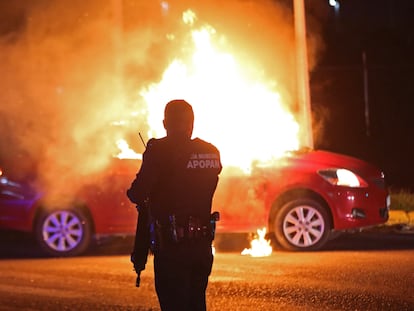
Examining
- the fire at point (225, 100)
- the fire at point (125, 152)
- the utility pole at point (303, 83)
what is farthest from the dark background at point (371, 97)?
the fire at point (125, 152)

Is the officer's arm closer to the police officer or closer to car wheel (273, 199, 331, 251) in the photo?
the police officer

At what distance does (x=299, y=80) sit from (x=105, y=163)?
387 centimetres

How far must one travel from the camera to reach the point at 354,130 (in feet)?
78.3

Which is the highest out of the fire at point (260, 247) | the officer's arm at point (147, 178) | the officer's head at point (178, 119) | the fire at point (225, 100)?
the fire at point (225, 100)

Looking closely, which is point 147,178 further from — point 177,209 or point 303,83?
point 303,83

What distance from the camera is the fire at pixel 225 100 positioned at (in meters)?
11.9

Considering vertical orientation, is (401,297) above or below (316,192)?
below

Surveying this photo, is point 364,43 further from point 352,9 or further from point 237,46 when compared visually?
point 237,46

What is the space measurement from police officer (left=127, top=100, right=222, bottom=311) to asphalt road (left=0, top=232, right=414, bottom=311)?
2789mm

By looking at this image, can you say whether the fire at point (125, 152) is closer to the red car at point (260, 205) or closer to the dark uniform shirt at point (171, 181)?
the red car at point (260, 205)

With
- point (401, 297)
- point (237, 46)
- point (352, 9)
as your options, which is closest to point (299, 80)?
point (237, 46)

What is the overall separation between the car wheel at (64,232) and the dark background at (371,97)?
8176mm

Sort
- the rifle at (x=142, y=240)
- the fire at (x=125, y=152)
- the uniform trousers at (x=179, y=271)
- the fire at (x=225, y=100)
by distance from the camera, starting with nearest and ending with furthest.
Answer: the uniform trousers at (x=179, y=271) < the rifle at (x=142, y=240) < the fire at (x=125, y=152) < the fire at (x=225, y=100)

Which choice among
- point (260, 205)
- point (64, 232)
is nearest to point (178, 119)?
point (260, 205)
